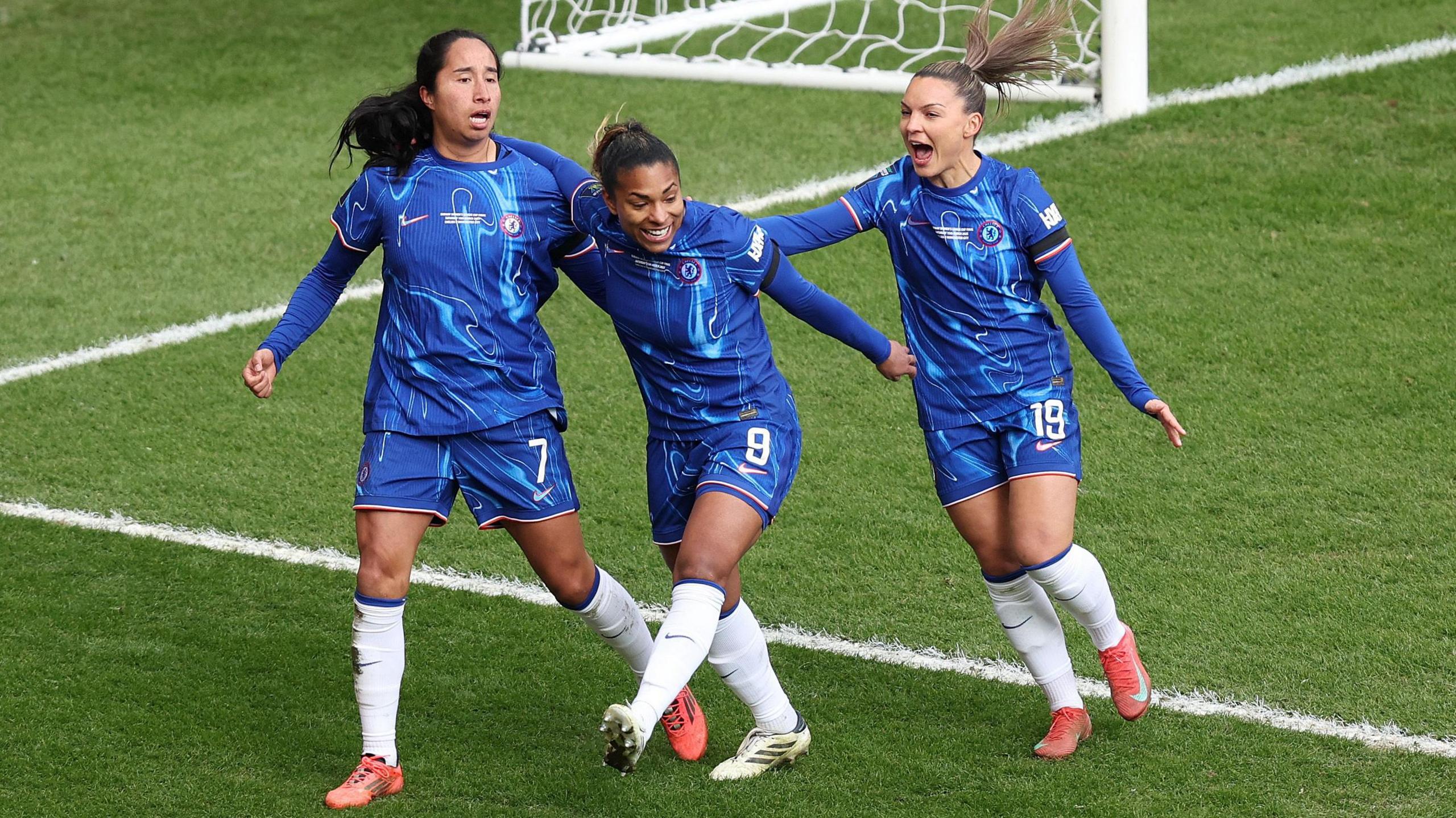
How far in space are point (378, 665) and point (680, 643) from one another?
835mm

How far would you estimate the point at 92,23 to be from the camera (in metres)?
13.6

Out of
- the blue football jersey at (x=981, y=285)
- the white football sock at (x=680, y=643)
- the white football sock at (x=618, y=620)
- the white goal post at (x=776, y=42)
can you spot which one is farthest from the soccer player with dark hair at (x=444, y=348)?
the white goal post at (x=776, y=42)

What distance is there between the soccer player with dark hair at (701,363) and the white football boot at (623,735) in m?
0.23

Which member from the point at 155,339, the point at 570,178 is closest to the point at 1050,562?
the point at 570,178

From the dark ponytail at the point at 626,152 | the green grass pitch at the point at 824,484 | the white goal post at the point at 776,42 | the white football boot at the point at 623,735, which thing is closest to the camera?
the white football boot at the point at 623,735

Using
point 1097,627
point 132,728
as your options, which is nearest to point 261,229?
point 132,728

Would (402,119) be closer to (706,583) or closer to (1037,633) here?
(706,583)

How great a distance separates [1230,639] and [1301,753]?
28.7 inches

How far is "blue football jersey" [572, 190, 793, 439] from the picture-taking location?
4.17 metres

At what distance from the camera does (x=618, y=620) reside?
456cm

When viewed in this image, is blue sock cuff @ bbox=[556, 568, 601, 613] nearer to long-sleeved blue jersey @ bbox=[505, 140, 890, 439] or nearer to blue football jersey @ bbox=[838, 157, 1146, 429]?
long-sleeved blue jersey @ bbox=[505, 140, 890, 439]

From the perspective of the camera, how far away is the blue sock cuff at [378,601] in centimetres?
424

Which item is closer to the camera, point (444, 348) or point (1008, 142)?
point (444, 348)

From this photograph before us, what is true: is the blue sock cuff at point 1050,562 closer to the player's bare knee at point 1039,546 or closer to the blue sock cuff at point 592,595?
the player's bare knee at point 1039,546
